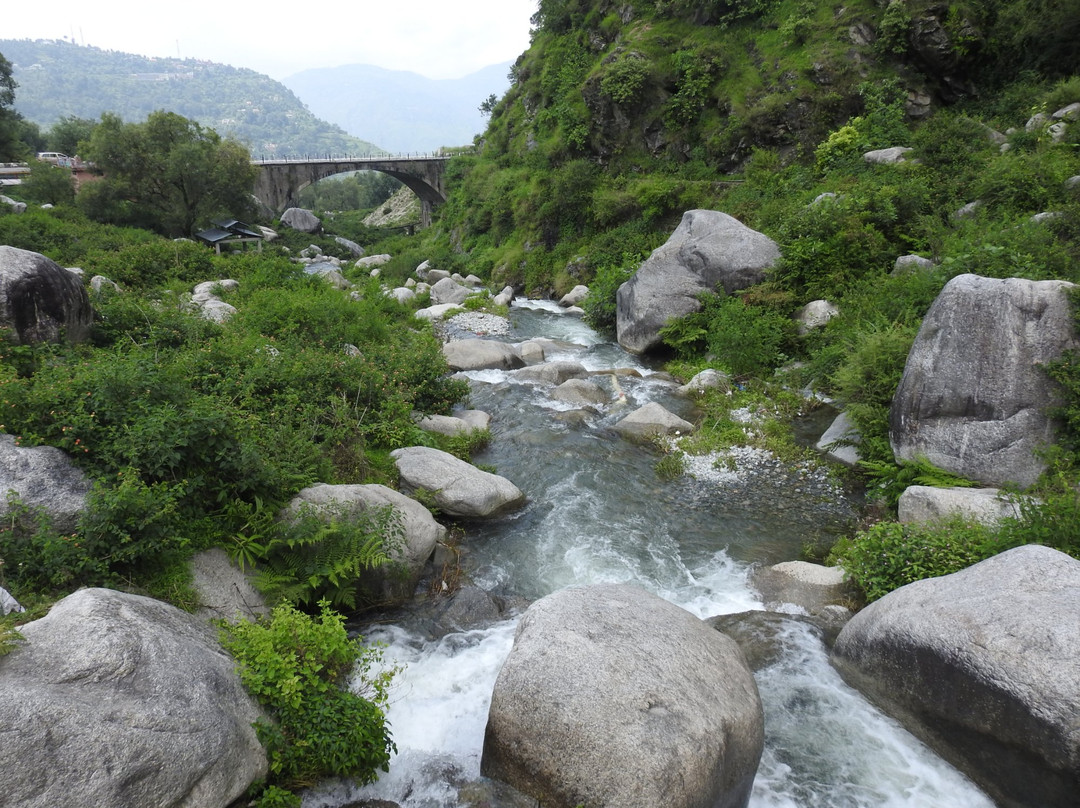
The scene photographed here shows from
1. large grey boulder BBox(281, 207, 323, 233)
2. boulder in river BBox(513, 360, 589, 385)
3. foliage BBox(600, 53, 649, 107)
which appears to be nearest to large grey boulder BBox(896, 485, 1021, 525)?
boulder in river BBox(513, 360, 589, 385)

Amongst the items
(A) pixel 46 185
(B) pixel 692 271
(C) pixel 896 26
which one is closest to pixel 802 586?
(B) pixel 692 271

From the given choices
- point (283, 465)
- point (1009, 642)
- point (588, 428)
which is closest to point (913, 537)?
point (1009, 642)

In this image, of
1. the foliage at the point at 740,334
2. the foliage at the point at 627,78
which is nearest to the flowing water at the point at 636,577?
the foliage at the point at 740,334

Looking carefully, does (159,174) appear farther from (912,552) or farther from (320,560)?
(912,552)

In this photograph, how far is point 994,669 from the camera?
5.61 metres

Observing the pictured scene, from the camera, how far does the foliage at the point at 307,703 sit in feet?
18.1

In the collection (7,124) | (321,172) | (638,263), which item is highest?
(7,124)

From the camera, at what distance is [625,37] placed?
36.0m

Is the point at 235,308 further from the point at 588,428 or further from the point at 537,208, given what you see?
the point at 537,208

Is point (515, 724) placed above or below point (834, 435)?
below

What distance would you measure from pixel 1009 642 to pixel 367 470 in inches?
354

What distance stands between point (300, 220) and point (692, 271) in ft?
186

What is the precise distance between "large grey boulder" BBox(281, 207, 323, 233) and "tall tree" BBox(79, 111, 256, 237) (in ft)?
68.6

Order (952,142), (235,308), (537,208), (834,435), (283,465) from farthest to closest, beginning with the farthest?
(537,208)
(952,142)
(235,308)
(834,435)
(283,465)
